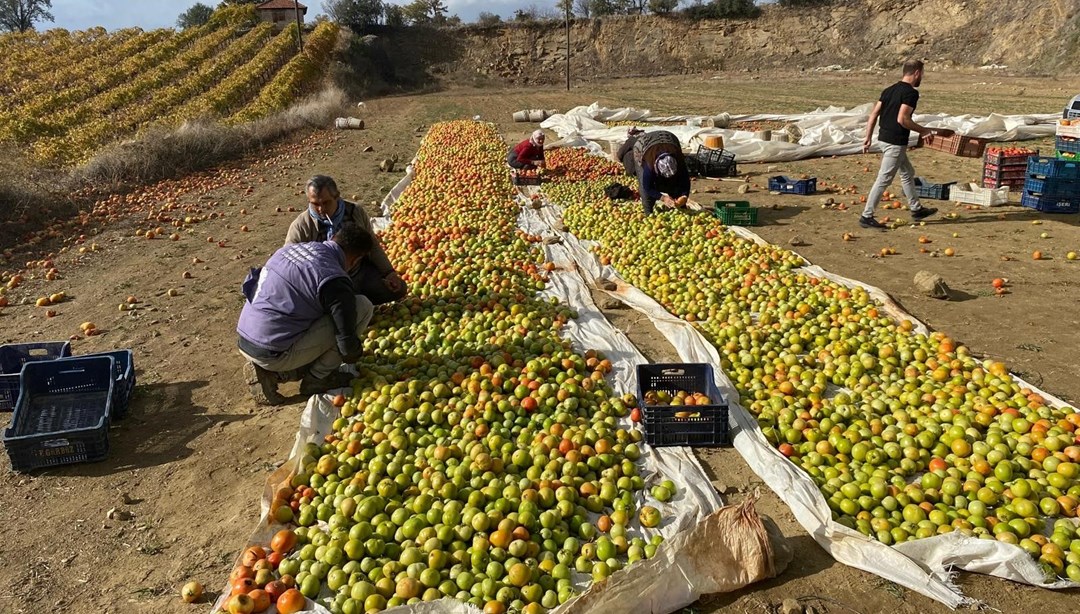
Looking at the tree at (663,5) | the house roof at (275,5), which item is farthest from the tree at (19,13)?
the tree at (663,5)

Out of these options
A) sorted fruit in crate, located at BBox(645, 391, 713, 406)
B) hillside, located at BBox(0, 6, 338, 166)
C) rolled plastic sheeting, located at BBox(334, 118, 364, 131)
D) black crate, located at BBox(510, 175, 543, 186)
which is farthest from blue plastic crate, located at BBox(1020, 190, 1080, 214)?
rolled plastic sheeting, located at BBox(334, 118, 364, 131)

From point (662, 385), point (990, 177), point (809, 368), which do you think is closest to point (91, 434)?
point (662, 385)

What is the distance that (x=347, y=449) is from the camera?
4652mm

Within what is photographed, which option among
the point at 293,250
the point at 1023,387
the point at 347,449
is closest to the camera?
the point at 347,449

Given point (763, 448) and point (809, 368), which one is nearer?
point (763, 448)

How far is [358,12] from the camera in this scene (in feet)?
191

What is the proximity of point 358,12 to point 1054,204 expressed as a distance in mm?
60071

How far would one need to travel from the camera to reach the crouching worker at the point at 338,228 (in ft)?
21.3

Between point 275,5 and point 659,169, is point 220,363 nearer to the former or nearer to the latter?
point 659,169

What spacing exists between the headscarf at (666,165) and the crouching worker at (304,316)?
583 centimetres

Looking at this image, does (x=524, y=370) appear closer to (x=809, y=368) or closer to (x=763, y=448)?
(x=763, y=448)

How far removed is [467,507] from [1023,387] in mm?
4452

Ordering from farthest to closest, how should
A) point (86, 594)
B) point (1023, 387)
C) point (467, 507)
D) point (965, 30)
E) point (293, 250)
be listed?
point (965, 30), point (293, 250), point (1023, 387), point (467, 507), point (86, 594)

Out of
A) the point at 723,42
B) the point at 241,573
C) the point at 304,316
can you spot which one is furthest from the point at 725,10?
the point at 241,573
